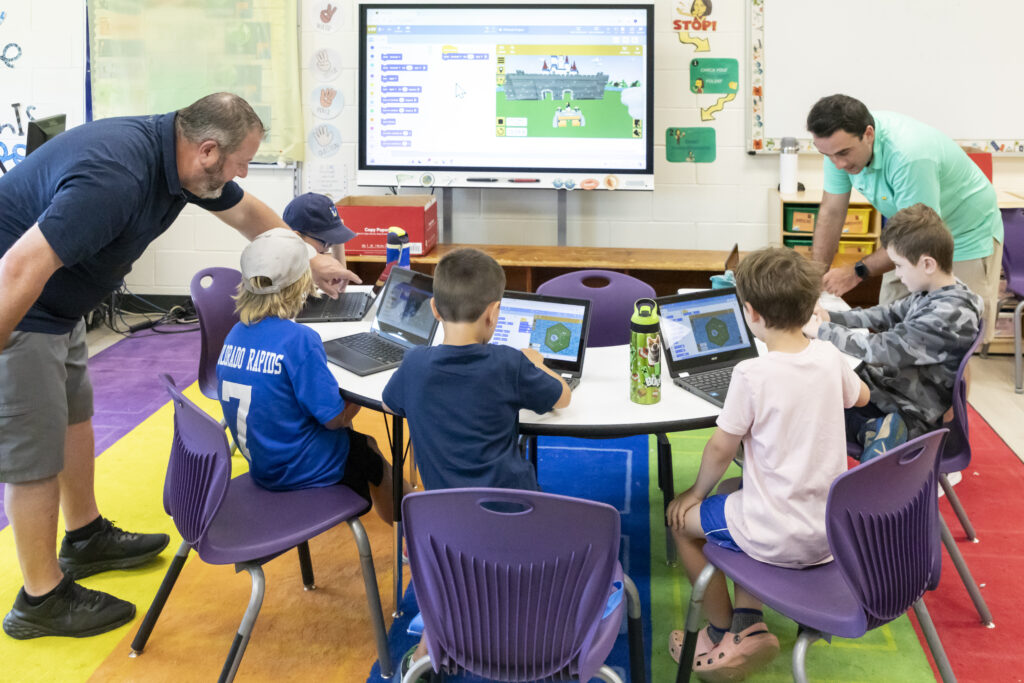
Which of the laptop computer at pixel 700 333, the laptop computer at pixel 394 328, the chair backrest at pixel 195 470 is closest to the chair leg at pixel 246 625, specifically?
the chair backrest at pixel 195 470

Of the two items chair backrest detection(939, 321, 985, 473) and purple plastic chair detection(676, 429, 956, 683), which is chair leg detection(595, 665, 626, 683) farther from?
chair backrest detection(939, 321, 985, 473)

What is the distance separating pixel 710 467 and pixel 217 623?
142 cm

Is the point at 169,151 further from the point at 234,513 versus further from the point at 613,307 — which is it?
the point at 613,307

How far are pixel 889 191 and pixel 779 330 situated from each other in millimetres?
1653

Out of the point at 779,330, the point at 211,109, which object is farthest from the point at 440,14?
the point at 779,330

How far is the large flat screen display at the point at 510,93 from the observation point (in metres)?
4.58

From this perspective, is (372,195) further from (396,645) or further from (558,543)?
(558,543)

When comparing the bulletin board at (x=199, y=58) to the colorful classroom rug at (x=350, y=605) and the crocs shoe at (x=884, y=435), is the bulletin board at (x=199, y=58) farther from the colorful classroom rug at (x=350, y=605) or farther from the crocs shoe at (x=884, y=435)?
the crocs shoe at (x=884, y=435)

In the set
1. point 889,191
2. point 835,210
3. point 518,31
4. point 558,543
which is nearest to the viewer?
point 558,543

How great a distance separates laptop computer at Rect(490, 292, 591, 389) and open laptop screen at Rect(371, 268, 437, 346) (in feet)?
0.86

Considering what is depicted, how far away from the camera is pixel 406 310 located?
2736mm

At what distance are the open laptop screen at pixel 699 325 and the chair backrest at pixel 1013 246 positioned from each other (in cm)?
257

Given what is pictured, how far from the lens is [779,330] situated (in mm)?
2051

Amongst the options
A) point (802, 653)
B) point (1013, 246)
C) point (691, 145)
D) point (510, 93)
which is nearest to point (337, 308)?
point (802, 653)
